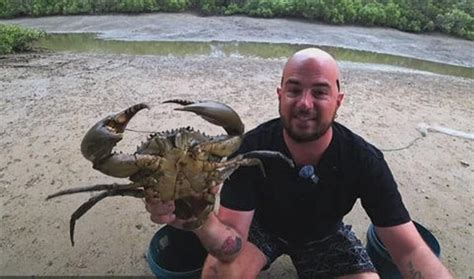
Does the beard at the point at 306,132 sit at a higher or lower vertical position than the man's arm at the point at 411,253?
higher

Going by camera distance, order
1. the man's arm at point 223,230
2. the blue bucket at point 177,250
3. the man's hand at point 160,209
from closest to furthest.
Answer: the man's hand at point 160,209 → the man's arm at point 223,230 → the blue bucket at point 177,250

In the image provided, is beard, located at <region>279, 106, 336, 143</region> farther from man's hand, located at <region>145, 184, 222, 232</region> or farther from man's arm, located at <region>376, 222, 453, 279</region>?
man's hand, located at <region>145, 184, 222, 232</region>

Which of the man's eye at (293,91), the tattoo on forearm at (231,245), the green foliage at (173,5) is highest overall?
the man's eye at (293,91)

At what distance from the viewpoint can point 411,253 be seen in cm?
232

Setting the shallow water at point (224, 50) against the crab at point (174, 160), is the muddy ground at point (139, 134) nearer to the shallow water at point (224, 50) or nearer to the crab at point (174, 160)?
the shallow water at point (224, 50)

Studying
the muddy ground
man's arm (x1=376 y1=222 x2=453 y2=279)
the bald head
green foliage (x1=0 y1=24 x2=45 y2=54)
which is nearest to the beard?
the bald head

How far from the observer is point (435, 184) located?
176 inches

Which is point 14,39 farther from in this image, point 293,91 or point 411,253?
point 411,253

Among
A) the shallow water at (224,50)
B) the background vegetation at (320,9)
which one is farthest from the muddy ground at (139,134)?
the background vegetation at (320,9)

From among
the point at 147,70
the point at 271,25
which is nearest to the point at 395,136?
the point at 147,70

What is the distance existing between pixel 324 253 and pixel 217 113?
3.81ft

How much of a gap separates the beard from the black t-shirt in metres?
0.12

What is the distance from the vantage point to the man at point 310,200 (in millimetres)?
2357

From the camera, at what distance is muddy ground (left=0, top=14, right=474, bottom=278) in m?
3.37
